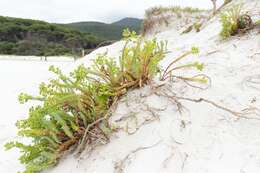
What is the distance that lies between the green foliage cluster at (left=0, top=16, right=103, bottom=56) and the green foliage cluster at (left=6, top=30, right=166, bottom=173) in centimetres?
1679

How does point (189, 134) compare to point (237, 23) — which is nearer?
point (189, 134)

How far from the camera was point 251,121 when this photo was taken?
275 centimetres

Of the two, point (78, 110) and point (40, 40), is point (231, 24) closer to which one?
point (78, 110)

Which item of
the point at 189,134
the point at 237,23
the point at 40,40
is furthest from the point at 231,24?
the point at 40,40

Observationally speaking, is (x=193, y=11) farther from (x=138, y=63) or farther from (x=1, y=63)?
(x=138, y=63)

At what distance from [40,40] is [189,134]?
81.4 ft

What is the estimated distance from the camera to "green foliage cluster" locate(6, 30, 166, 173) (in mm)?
3029

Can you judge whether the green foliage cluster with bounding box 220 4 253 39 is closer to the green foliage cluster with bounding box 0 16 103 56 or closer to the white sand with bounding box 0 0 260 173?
the white sand with bounding box 0 0 260 173

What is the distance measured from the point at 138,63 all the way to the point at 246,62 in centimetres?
93

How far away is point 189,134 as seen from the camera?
9.04 feet

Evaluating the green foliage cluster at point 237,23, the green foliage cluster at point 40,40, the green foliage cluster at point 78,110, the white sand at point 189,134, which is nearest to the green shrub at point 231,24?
the green foliage cluster at point 237,23

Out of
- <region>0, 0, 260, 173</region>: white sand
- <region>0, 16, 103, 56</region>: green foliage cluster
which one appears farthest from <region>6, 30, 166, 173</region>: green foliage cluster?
<region>0, 16, 103, 56</region>: green foliage cluster

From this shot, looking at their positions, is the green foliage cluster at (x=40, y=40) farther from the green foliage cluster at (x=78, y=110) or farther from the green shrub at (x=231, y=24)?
the green foliage cluster at (x=78, y=110)

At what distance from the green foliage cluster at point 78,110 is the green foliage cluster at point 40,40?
16.8 m
